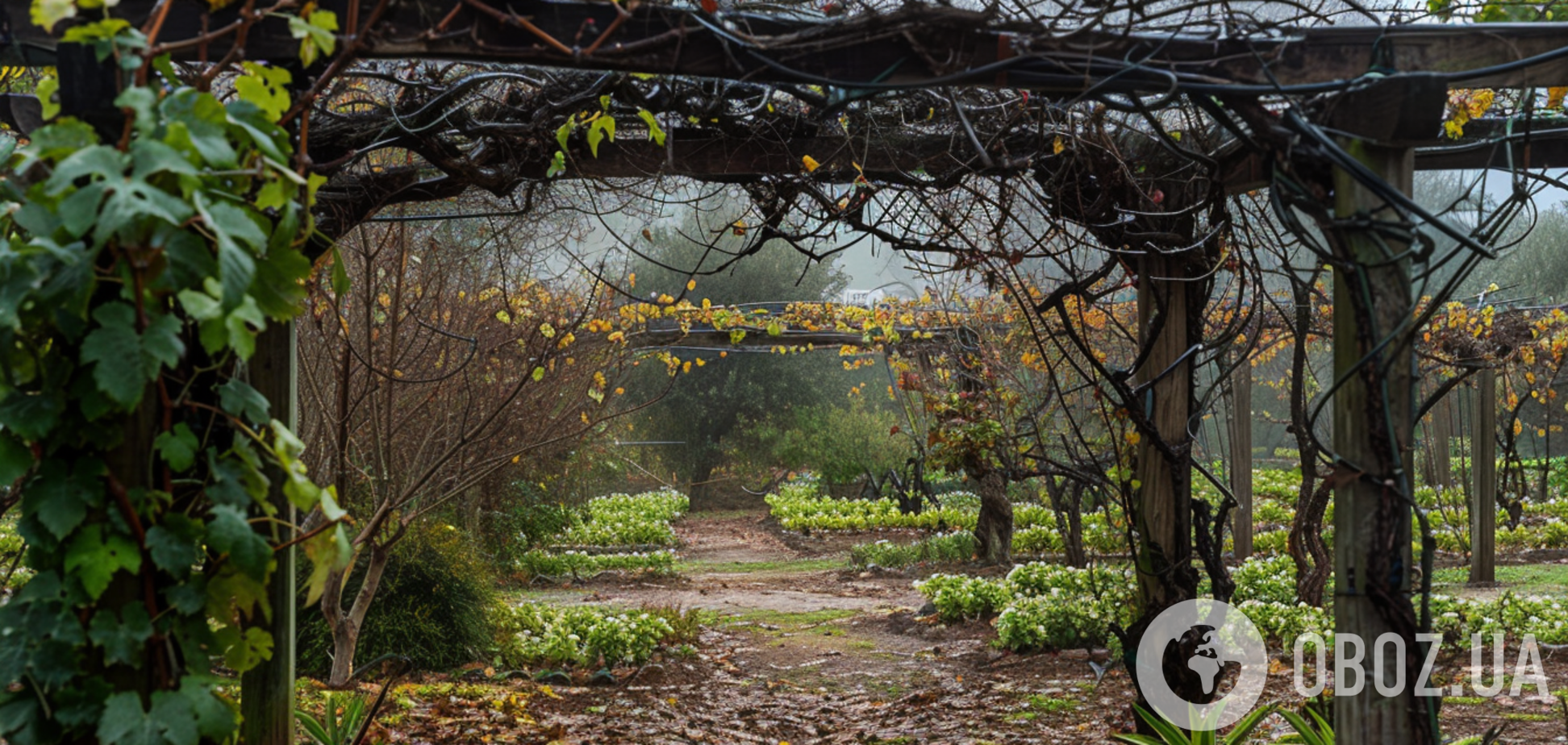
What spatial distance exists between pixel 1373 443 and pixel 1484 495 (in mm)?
6912

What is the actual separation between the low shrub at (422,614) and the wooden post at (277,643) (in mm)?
3096

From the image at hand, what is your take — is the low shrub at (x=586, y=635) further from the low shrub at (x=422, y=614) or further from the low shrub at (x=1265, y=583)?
the low shrub at (x=1265, y=583)

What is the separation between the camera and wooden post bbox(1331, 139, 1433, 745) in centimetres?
196

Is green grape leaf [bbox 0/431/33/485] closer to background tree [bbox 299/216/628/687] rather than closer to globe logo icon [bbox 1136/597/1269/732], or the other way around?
Result: background tree [bbox 299/216/628/687]

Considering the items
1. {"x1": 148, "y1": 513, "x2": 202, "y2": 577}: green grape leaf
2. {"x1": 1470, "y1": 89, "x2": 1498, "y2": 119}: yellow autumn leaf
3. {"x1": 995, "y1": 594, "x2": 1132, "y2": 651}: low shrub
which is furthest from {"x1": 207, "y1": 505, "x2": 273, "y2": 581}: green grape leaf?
{"x1": 995, "y1": 594, "x2": 1132, "y2": 651}: low shrub

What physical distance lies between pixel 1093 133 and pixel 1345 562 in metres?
1.64

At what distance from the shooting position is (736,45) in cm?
189

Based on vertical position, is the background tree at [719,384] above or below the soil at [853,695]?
above

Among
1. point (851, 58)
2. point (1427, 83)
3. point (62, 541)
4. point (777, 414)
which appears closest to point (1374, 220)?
point (1427, 83)

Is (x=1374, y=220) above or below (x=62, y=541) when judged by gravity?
above

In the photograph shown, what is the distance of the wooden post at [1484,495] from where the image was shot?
750cm

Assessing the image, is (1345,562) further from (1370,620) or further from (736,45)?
(736,45)

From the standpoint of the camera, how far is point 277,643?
91.4 inches

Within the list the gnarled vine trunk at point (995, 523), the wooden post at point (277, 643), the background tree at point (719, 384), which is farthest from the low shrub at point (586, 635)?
the background tree at point (719, 384)
